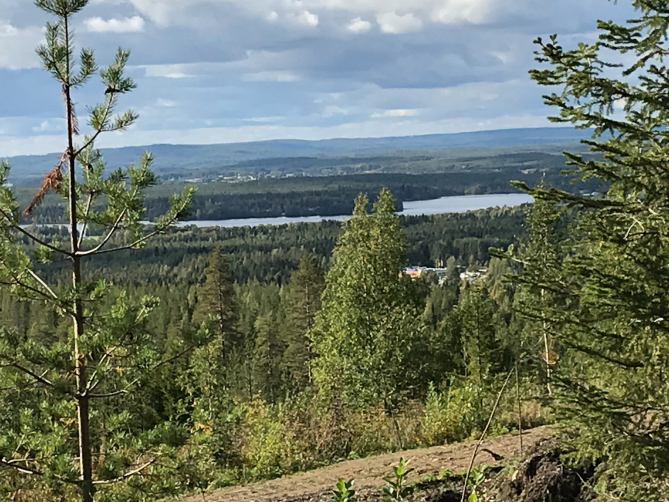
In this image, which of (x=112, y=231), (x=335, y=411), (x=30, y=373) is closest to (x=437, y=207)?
(x=335, y=411)

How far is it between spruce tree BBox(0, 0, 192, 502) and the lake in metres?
140

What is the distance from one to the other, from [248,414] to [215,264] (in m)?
19.5

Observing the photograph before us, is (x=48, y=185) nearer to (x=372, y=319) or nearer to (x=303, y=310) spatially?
(x=372, y=319)

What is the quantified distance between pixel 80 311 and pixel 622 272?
14.2 ft

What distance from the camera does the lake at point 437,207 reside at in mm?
152250

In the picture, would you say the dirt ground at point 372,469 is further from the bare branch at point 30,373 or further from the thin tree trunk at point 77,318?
the bare branch at point 30,373

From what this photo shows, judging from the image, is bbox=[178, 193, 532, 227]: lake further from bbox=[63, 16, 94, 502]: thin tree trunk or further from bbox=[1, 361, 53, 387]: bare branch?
bbox=[1, 361, 53, 387]: bare branch

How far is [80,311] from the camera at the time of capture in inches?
246

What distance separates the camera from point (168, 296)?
54812 millimetres

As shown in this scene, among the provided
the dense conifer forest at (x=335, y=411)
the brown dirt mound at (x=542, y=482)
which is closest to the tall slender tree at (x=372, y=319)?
the dense conifer forest at (x=335, y=411)

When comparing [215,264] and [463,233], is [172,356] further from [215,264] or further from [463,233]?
[463,233]

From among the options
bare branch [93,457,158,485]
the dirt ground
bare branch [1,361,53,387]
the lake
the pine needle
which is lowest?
the lake

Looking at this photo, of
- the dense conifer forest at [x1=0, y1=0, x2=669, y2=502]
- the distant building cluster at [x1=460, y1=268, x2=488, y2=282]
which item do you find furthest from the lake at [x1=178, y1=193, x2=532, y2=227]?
the dense conifer forest at [x1=0, y1=0, x2=669, y2=502]

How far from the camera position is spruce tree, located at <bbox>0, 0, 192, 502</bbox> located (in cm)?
601
